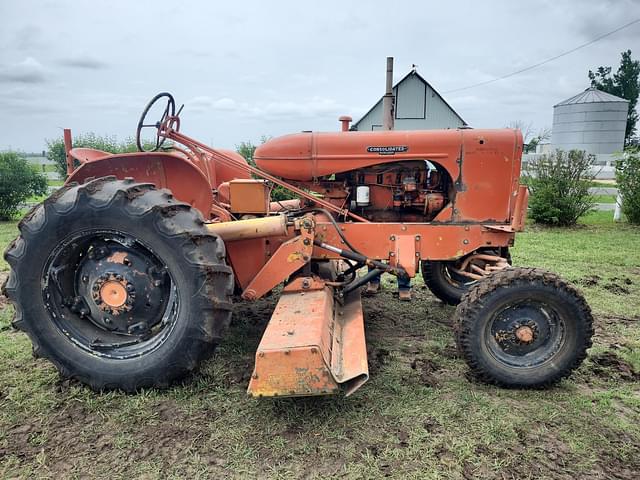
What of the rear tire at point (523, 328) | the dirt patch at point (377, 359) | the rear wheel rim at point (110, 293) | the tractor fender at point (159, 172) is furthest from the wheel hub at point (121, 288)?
the rear tire at point (523, 328)

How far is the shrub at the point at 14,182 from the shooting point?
1150cm

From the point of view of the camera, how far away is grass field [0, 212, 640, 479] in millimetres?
2326

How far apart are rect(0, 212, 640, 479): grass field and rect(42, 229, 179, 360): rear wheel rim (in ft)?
1.10

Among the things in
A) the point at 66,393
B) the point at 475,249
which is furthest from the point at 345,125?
the point at 66,393

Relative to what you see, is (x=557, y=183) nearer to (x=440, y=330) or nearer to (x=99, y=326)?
(x=440, y=330)

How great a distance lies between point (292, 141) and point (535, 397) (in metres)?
2.48

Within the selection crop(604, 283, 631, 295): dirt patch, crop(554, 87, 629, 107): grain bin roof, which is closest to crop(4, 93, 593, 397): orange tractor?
crop(604, 283, 631, 295): dirt patch

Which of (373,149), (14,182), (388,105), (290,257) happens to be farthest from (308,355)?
(14,182)

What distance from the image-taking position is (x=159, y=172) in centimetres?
357

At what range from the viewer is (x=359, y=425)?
2.64m

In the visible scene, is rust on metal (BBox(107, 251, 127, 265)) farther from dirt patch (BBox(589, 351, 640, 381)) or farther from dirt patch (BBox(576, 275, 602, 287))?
→ dirt patch (BBox(576, 275, 602, 287))

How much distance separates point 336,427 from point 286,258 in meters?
1.25

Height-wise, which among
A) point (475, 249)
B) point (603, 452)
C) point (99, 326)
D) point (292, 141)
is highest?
point (292, 141)

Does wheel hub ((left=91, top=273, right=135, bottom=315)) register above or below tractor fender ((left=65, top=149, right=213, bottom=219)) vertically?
below
